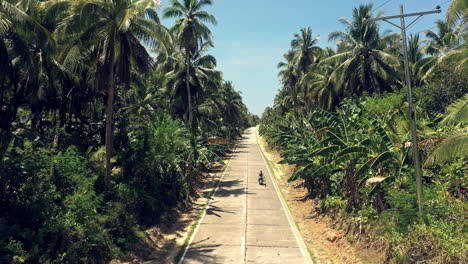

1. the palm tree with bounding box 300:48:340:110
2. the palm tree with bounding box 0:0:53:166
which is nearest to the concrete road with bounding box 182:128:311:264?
the palm tree with bounding box 0:0:53:166

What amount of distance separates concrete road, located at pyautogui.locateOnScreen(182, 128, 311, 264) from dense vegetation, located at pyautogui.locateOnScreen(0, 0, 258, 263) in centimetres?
279

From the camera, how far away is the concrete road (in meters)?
13.9

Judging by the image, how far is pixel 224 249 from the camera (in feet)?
48.5

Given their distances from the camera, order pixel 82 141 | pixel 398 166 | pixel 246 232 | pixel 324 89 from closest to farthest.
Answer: pixel 398 166 → pixel 246 232 → pixel 82 141 → pixel 324 89

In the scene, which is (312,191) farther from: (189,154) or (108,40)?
(108,40)

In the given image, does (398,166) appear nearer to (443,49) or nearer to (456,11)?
(456,11)

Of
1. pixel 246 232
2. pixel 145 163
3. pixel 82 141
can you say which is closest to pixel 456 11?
pixel 246 232

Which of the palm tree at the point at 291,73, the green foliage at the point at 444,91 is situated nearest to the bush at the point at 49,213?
the green foliage at the point at 444,91

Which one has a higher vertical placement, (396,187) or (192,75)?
(192,75)

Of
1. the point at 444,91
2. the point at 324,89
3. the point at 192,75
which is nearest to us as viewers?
the point at 444,91

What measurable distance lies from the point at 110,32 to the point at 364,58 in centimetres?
2535

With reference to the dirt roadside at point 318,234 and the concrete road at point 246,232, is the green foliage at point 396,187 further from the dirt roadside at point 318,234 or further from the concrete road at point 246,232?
the concrete road at point 246,232

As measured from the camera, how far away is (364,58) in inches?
1288

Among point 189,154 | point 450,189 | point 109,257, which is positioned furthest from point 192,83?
point 450,189
